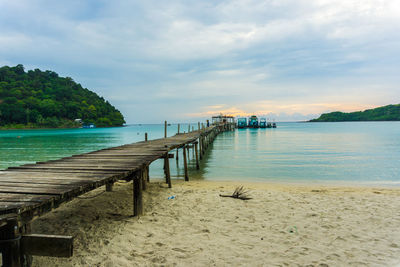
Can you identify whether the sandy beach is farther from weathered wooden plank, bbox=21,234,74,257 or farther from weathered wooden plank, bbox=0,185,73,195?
weathered wooden plank, bbox=21,234,74,257

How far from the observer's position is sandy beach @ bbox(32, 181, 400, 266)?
3762 millimetres

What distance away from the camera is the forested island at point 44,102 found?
86312mm

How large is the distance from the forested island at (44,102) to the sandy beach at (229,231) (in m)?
100

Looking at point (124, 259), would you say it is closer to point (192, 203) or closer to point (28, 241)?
point (28, 241)

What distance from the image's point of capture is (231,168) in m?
14.8

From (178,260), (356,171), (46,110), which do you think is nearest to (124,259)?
(178,260)

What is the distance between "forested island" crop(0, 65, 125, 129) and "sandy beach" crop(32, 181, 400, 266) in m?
100

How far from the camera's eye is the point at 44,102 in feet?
302

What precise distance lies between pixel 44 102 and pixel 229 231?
106179mm

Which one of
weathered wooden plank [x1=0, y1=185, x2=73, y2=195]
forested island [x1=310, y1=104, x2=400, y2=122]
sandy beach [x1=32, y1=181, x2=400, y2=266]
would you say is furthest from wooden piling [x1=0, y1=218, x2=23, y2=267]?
forested island [x1=310, y1=104, x2=400, y2=122]

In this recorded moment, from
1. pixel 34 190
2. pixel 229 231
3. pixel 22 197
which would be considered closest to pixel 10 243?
pixel 22 197

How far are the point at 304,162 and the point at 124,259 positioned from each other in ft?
48.9

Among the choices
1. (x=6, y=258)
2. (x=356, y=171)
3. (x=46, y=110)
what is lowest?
(x=356, y=171)

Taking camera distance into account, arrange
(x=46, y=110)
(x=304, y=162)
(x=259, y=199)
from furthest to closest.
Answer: (x=46, y=110) → (x=304, y=162) → (x=259, y=199)
